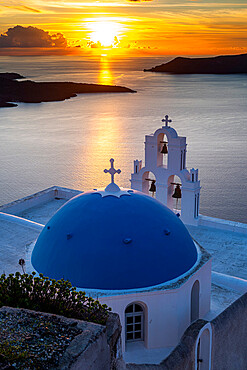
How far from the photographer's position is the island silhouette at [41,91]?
329 feet

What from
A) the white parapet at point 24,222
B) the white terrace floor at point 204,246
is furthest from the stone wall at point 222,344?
the white parapet at point 24,222

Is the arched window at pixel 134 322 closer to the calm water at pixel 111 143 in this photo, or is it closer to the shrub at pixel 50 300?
the shrub at pixel 50 300

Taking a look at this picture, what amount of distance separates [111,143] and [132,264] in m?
44.8

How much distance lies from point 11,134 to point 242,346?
5378 centimetres

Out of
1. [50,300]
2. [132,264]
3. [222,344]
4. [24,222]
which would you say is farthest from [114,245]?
[24,222]

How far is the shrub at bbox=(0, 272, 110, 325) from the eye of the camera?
7922mm

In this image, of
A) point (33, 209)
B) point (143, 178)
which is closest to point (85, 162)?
point (33, 209)

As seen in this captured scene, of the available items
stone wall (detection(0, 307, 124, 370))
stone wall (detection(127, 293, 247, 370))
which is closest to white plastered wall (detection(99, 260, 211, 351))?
stone wall (detection(127, 293, 247, 370))

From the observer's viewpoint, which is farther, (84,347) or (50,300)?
(50,300)

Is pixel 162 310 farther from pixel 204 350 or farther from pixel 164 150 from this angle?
pixel 164 150

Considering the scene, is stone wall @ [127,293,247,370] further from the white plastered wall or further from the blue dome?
the blue dome

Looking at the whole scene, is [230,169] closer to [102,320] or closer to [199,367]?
[199,367]

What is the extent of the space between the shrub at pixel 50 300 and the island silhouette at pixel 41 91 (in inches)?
3447

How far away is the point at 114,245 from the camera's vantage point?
1095 cm
